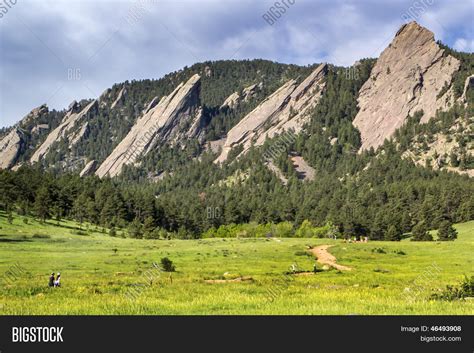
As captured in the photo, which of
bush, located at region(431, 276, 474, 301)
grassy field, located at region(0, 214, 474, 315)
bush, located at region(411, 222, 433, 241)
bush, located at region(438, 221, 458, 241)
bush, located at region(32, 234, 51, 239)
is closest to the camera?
grassy field, located at region(0, 214, 474, 315)

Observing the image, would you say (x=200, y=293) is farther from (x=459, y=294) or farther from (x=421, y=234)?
(x=421, y=234)

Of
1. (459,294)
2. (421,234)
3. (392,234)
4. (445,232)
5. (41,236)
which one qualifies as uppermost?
(41,236)

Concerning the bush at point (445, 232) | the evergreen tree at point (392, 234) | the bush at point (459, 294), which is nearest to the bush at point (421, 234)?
the bush at point (445, 232)

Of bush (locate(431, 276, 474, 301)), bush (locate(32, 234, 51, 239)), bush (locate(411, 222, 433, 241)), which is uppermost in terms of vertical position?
bush (locate(32, 234, 51, 239))

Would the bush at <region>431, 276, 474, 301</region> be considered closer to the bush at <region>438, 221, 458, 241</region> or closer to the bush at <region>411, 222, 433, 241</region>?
the bush at <region>438, 221, 458, 241</region>

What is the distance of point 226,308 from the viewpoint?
59.4 feet

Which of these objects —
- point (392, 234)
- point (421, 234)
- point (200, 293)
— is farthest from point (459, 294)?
point (392, 234)

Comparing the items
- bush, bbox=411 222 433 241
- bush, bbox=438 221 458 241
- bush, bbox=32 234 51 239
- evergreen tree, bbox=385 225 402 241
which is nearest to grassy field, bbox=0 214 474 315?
bush, bbox=32 234 51 239

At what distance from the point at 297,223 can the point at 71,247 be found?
116446 mm

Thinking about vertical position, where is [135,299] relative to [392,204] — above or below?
below
